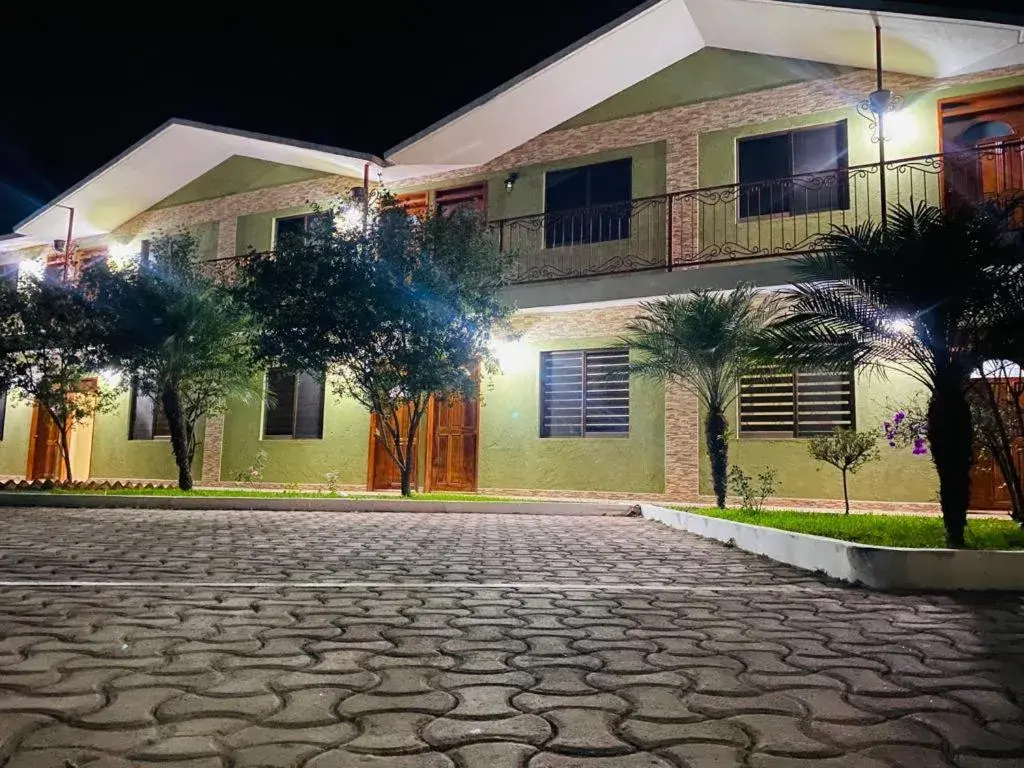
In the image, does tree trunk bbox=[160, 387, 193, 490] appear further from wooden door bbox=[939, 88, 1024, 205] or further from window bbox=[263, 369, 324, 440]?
Answer: wooden door bbox=[939, 88, 1024, 205]

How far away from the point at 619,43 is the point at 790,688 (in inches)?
489

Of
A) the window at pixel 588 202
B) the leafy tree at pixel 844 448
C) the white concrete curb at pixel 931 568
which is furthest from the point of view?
the window at pixel 588 202

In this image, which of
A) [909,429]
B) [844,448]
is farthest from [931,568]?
[909,429]

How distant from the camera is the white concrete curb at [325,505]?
1105cm

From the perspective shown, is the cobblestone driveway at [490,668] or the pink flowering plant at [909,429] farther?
the pink flowering plant at [909,429]

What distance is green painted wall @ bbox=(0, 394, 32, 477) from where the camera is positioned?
64.8ft

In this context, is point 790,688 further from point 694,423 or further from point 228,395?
point 228,395

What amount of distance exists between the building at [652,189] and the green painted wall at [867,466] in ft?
0.11

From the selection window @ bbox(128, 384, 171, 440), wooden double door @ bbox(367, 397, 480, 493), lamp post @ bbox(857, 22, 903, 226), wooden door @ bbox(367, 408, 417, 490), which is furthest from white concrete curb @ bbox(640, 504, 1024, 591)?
window @ bbox(128, 384, 171, 440)

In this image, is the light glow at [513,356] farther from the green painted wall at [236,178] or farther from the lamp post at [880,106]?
the lamp post at [880,106]

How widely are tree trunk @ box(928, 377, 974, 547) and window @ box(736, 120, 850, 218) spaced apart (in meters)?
6.83

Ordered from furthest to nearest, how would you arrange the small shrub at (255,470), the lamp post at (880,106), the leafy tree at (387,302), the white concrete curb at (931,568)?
the small shrub at (255,470) < the leafy tree at (387,302) < the lamp post at (880,106) < the white concrete curb at (931,568)

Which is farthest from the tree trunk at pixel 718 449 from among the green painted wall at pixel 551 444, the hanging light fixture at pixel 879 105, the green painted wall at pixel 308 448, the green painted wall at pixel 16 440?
the green painted wall at pixel 16 440

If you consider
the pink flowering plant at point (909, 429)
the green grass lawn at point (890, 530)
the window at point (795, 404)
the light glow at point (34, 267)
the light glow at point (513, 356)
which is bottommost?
the green grass lawn at point (890, 530)
